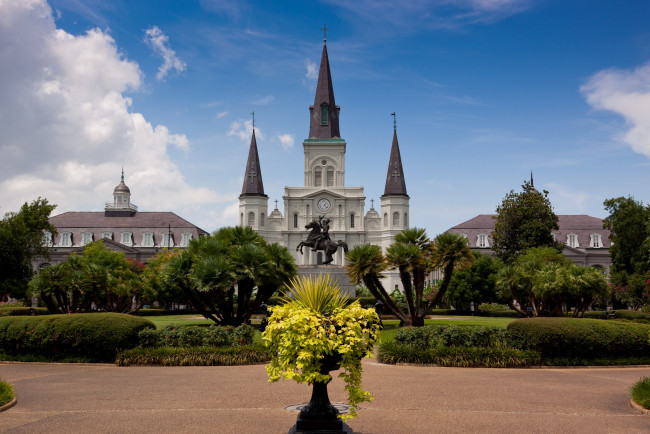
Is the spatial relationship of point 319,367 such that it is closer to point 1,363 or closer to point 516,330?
point 516,330

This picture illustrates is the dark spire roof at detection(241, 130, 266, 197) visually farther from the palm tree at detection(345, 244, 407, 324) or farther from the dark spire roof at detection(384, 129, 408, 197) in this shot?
the palm tree at detection(345, 244, 407, 324)

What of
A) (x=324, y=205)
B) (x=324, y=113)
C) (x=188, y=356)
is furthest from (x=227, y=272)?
(x=324, y=113)

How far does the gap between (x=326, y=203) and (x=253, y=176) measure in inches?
485

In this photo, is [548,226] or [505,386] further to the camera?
[548,226]

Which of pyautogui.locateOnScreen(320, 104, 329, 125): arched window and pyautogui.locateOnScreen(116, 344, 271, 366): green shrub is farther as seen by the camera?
pyautogui.locateOnScreen(320, 104, 329, 125): arched window

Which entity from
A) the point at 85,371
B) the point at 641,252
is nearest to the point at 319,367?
the point at 85,371

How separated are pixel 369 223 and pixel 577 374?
248ft

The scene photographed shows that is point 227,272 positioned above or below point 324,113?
below

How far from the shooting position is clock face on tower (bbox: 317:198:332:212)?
89.8 m

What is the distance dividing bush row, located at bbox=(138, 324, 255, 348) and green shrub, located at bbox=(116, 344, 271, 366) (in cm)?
49

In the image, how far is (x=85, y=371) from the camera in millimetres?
15625

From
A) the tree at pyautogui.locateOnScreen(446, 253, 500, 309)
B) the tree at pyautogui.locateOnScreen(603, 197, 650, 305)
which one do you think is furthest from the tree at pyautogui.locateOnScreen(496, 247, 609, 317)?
the tree at pyautogui.locateOnScreen(603, 197, 650, 305)

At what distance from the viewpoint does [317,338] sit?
7590 mm

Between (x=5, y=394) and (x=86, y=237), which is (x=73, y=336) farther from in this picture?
(x=86, y=237)
